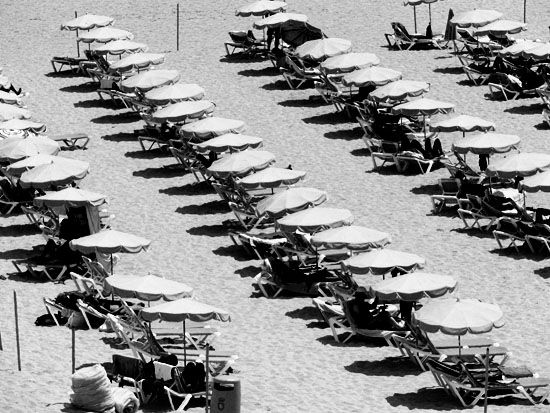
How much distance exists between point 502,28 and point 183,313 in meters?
21.5

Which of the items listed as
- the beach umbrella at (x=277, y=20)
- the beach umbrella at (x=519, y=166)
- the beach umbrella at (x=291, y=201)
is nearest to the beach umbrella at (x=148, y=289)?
the beach umbrella at (x=291, y=201)

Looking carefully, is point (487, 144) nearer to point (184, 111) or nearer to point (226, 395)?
point (184, 111)

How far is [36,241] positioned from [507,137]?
897 cm

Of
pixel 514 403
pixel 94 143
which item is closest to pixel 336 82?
pixel 94 143

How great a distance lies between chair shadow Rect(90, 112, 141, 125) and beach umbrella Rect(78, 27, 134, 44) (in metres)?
4.49

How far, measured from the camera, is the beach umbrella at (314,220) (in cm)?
3226

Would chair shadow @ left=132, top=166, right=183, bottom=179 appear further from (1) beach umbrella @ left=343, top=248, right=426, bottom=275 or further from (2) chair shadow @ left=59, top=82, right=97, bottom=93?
(1) beach umbrella @ left=343, top=248, right=426, bottom=275

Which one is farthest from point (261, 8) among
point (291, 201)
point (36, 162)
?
point (291, 201)

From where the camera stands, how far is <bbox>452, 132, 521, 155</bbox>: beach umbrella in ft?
121

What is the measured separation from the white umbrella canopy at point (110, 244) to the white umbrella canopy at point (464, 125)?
8831 millimetres

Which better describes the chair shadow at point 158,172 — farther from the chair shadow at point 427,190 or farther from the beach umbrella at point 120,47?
the beach umbrella at point 120,47

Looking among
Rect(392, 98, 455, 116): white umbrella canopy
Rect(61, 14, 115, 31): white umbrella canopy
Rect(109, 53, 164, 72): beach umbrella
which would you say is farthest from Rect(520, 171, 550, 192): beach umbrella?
Rect(61, 14, 115, 31): white umbrella canopy

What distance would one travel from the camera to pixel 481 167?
37.5 metres

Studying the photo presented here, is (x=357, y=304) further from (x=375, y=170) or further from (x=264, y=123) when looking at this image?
(x=264, y=123)
